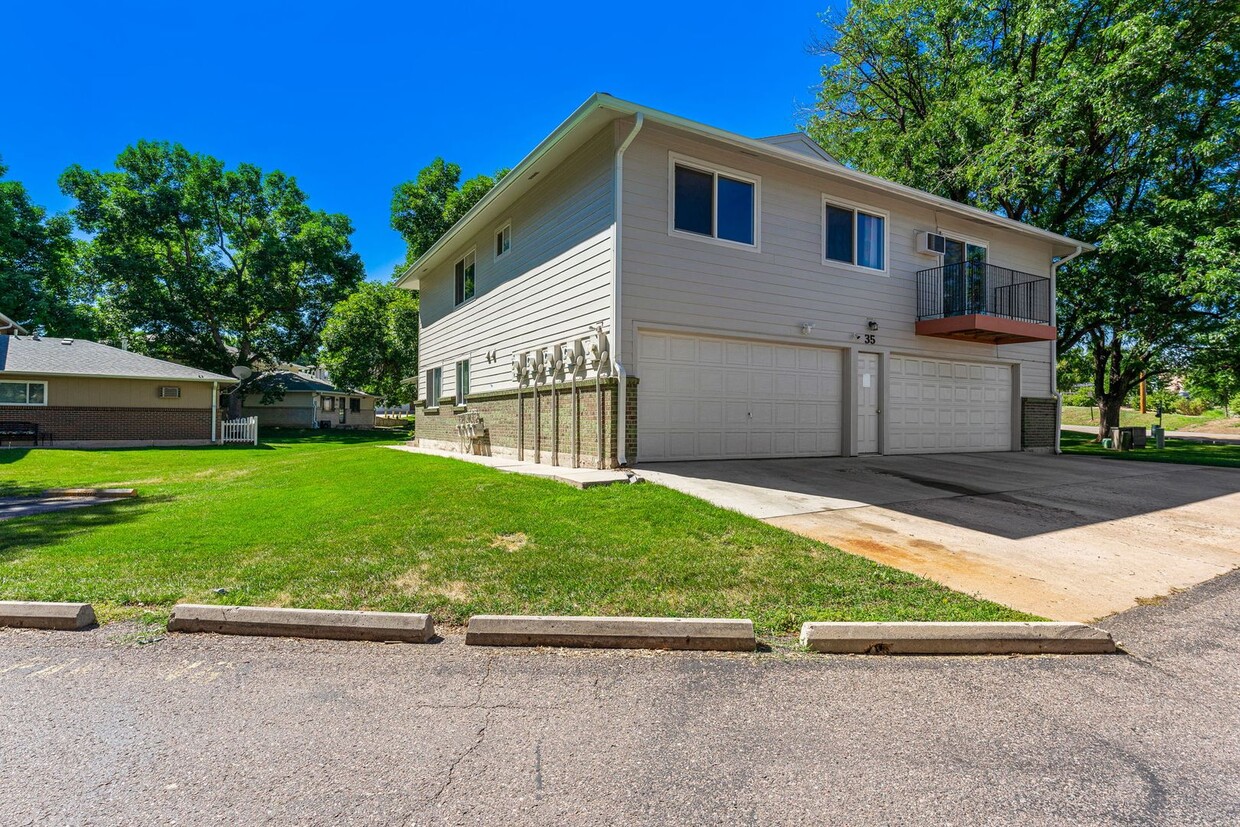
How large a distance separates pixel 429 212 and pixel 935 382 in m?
25.8

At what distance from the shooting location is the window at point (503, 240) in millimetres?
12492

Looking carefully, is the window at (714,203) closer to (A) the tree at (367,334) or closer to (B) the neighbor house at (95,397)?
(B) the neighbor house at (95,397)

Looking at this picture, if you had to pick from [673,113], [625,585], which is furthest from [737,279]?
[625,585]

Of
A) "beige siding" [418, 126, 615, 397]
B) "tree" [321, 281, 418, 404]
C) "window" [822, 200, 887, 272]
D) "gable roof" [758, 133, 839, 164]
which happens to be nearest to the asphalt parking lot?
"beige siding" [418, 126, 615, 397]

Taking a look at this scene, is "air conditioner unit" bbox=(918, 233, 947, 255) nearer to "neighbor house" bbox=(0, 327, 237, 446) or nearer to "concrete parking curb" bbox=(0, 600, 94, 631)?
"concrete parking curb" bbox=(0, 600, 94, 631)

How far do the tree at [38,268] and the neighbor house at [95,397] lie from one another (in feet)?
20.7

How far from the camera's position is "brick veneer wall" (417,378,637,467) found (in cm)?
866

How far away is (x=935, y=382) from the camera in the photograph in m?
12.7

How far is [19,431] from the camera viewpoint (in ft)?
59.1

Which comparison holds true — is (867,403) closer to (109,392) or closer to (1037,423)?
A: (1037,423)

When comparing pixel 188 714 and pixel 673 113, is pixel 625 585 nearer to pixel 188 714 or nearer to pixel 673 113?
pixel 188 714

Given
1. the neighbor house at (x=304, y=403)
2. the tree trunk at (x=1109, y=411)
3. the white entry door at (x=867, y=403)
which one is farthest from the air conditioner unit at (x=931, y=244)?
the neighbor house at (x=304, y=403)

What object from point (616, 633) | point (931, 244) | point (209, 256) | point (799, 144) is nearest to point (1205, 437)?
point (931, 244)

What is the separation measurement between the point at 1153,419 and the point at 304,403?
57.1 meters
